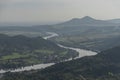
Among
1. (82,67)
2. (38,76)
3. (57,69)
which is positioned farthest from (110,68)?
(38,76)

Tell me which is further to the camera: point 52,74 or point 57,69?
point 57,69

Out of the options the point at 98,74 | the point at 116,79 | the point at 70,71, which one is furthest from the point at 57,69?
the point at 116,79

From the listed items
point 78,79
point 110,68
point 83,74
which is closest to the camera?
point 78,79

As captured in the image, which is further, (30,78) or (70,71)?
(70,71)

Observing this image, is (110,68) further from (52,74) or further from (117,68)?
(52,74)

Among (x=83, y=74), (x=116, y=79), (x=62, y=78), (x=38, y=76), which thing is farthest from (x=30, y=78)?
(x=116, y=79)

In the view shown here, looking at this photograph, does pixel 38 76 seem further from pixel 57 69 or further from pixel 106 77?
pixel 106 77

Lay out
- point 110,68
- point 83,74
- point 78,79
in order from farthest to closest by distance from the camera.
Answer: point 110,68
point 83,74
point 78,79
